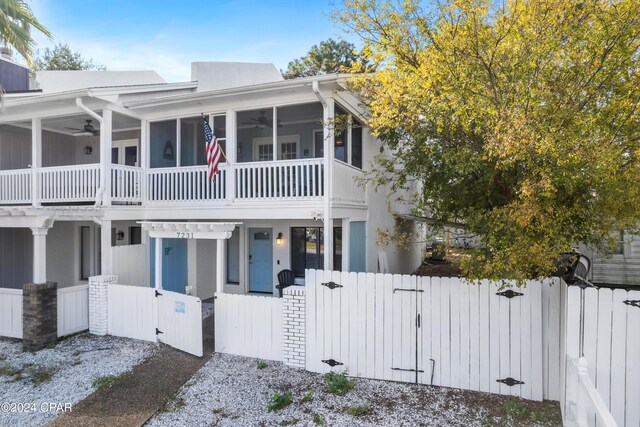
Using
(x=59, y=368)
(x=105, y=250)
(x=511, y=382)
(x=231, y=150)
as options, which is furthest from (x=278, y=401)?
(x=105, y=250)

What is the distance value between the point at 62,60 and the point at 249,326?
105 ft

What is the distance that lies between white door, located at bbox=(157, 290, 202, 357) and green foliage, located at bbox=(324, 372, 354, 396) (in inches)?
96.4

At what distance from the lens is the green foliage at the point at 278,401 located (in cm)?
495

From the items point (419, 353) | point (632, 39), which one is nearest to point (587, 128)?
point (632, 39)

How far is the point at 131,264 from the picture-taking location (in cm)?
889

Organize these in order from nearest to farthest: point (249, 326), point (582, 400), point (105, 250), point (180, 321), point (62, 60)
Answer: point (582, 400), point (249, 326), point (180, 321), point (105, 250), point (62, 60)

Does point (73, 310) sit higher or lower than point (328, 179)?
lower

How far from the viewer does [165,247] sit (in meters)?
9.84

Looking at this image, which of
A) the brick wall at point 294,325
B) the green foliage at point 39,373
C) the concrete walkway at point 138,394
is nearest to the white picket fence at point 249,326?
the brick wall at point 294,325

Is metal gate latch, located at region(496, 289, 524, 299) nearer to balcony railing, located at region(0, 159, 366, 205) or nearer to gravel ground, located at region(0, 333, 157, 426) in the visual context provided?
balcony railing, located at region(0, 159, 366, 205)

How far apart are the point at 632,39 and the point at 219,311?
23.2 ft

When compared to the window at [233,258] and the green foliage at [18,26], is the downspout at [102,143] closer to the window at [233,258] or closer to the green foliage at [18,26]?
the green foliage at [18,26]

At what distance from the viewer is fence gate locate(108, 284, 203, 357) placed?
664cm

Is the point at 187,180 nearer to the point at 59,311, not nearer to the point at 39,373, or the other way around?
the point at 59,311
